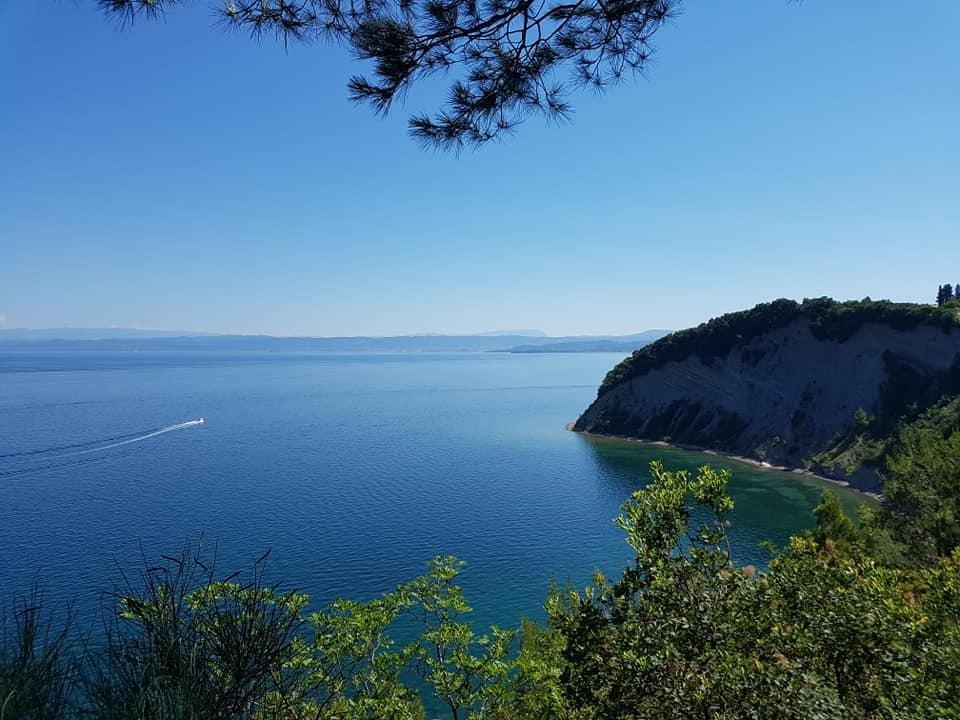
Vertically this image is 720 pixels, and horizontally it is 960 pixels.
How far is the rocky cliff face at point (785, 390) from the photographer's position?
244ft

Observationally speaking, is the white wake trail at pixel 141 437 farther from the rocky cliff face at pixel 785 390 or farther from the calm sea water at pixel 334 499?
the rocky cliff face at pixel 785 390

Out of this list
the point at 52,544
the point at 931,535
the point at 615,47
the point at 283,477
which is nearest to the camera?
the point at 615,47

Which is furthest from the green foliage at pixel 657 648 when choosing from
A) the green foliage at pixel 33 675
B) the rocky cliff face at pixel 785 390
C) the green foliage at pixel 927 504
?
the rocky cliff face at pixel 785 390

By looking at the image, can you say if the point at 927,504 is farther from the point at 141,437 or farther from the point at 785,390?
the point at 141,437

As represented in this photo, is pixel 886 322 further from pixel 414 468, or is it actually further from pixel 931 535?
pixel 414 468

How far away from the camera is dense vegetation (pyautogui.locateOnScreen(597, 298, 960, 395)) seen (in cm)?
7656

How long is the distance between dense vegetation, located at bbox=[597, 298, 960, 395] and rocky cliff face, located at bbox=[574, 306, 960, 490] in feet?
1.87

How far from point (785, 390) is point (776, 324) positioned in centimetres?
1252

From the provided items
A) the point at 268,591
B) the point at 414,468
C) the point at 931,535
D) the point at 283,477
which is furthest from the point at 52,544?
the point at 931,535

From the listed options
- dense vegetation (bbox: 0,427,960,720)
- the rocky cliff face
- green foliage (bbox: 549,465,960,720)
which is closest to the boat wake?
dense vegetation (bbox: 0,427,960,720)

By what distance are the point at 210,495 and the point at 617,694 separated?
59308 millimetres

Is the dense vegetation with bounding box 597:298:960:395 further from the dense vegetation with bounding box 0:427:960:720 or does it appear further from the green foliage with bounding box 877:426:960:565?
A: the dense vegetation with bounding box 0:427:960:720

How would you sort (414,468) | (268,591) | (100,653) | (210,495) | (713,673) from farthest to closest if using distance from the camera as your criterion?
(414,468)
(210,495)
(713,673)
(268,591)
(100,653)

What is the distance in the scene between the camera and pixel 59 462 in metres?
68.8
